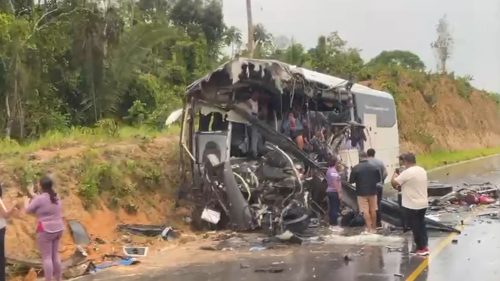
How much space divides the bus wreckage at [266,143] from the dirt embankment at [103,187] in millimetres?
767

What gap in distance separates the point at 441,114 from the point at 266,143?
47564 millimetres

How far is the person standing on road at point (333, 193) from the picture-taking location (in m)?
15.5

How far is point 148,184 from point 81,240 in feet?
12.3

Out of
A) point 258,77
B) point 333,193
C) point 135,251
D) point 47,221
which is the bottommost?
point 135,251

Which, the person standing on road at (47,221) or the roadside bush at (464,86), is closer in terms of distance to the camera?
the person standing on road at (47,221)

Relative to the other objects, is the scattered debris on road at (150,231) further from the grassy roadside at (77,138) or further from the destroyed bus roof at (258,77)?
the destroyed bus roof at (258,77)

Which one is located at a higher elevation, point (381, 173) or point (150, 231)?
point (381, 173)

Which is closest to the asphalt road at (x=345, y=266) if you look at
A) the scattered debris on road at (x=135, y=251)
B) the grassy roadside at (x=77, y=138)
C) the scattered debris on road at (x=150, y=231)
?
the scattered debris on road at (x=135, y=251)

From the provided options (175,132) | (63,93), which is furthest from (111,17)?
(175,132)

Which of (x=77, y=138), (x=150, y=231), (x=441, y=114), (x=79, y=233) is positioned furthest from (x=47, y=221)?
(x=441, y=114)

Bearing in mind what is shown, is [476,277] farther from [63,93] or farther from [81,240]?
[63,93]

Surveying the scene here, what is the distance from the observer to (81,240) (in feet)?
42.7

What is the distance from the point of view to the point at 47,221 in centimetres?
956

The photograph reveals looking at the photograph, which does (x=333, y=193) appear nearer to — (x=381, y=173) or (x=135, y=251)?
(x=381, y=173)
